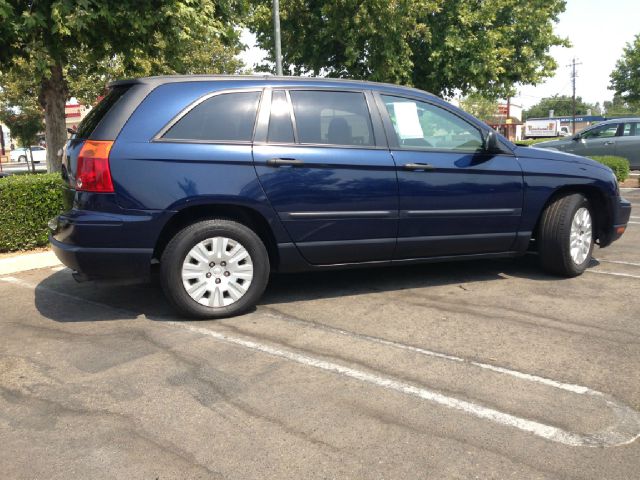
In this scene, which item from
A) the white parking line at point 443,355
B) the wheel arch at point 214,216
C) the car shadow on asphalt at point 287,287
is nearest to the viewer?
the white parking line at point 443,355

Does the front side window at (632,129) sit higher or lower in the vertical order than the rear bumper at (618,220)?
higher

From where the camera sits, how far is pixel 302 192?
453 centimetres

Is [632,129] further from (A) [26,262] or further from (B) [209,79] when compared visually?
(A) [26,262]

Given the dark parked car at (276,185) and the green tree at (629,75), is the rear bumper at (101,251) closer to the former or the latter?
the dark parked car at (276,185)

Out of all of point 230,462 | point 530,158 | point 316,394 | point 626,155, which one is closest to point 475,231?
point 530,158

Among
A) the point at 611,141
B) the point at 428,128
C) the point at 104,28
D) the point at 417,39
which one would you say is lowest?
the point at 428,128

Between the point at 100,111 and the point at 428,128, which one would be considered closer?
the point at 100,111

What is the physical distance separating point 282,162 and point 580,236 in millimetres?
2989

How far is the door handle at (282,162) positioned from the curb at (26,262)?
3389 mm

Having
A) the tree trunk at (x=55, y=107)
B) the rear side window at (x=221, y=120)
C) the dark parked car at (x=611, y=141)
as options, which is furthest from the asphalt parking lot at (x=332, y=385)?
the dark parked car at (x=611, y=141)

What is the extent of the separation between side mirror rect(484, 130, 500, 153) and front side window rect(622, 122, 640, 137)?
12.1 metres

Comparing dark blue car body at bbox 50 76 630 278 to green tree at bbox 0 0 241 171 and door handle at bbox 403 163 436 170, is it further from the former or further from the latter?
green tree at bbox 0 0 241 171

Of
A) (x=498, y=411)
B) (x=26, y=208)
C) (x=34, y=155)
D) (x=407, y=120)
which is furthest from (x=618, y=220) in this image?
(x=34, y=155)

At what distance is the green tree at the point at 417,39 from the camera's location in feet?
53.5
